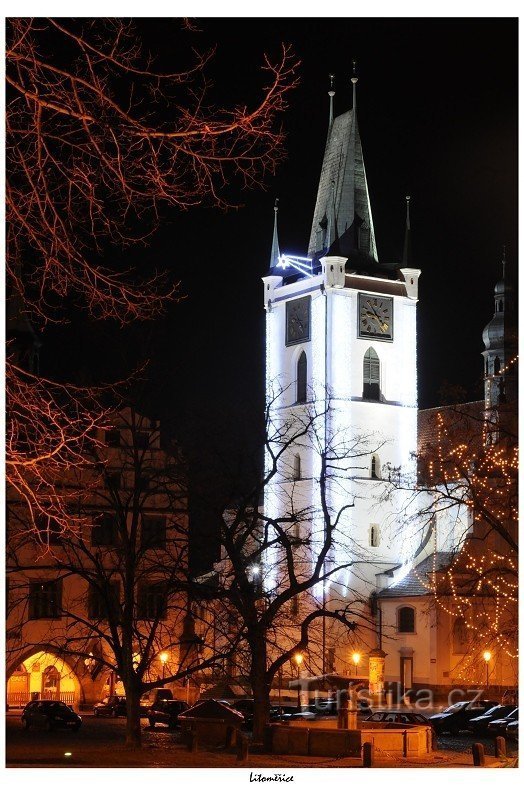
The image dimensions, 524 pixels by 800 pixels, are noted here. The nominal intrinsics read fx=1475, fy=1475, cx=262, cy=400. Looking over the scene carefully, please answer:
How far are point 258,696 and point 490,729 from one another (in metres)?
15.3

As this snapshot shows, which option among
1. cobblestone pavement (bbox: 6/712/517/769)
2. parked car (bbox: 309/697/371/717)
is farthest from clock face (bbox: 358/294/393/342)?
cobblestone pavement (bbox: 6/712/517/769)

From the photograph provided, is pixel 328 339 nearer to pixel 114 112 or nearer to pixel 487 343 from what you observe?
pixel 487 343

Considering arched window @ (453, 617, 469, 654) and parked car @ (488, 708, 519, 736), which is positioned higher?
arched window @ (453, 617, 469, 654)

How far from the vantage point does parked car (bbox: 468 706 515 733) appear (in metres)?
41.5

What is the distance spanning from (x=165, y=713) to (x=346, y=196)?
4801 cm

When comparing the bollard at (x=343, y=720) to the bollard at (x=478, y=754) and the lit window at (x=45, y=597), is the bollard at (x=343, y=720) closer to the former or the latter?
the lit window at (x=45, y=597)

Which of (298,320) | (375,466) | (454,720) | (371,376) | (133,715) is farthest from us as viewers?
(298,320)

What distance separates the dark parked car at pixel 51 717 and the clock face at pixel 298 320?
4271 cm

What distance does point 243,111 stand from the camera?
1048 cm

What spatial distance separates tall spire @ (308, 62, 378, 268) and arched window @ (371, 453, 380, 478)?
468 inches

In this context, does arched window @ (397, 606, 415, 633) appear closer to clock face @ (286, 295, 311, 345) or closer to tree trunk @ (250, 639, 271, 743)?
clock face @ (286, 295, 311, 345)

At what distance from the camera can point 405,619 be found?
73.5 m

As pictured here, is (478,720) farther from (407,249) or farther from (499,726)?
(407,249)

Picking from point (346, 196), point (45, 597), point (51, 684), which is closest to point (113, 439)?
point (45, 597)
